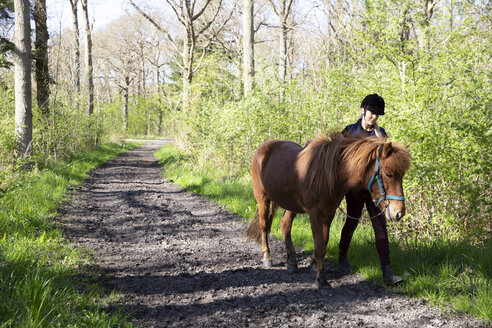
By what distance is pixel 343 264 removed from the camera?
14.1 ft

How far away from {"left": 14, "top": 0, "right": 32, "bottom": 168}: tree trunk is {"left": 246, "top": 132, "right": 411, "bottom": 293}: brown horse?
697cm

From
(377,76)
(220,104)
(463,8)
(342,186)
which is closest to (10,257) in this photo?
(342,186)

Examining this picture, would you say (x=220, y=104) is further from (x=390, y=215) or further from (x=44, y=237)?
(x=390, y=215)

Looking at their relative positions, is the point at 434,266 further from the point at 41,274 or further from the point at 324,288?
the point at 41,274

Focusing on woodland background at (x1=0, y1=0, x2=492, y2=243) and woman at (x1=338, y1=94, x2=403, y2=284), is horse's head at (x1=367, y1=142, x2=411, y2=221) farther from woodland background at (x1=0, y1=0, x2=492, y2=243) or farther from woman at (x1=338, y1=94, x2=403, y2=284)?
woodland background at (x1=0, y1=0, x2=492, y2=243)

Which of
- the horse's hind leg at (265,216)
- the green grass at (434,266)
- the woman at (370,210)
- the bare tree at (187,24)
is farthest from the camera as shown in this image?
the bare tree at (187,24)

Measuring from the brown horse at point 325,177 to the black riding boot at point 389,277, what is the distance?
2.15ft

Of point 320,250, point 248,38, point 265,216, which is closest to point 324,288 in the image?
point 320,250

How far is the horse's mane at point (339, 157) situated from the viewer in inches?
129

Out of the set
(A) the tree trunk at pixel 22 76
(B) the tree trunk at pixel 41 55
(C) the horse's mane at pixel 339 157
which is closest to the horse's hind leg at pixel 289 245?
(C) the horse's mane at pixel 339 157

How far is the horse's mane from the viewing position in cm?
327

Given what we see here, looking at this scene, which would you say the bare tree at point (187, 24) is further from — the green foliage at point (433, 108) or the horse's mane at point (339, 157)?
the horse's mane at point (339, 157)

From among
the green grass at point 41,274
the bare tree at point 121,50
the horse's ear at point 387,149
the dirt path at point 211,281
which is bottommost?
the dirt path at point 211,281

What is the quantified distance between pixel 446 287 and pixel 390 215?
103cm
